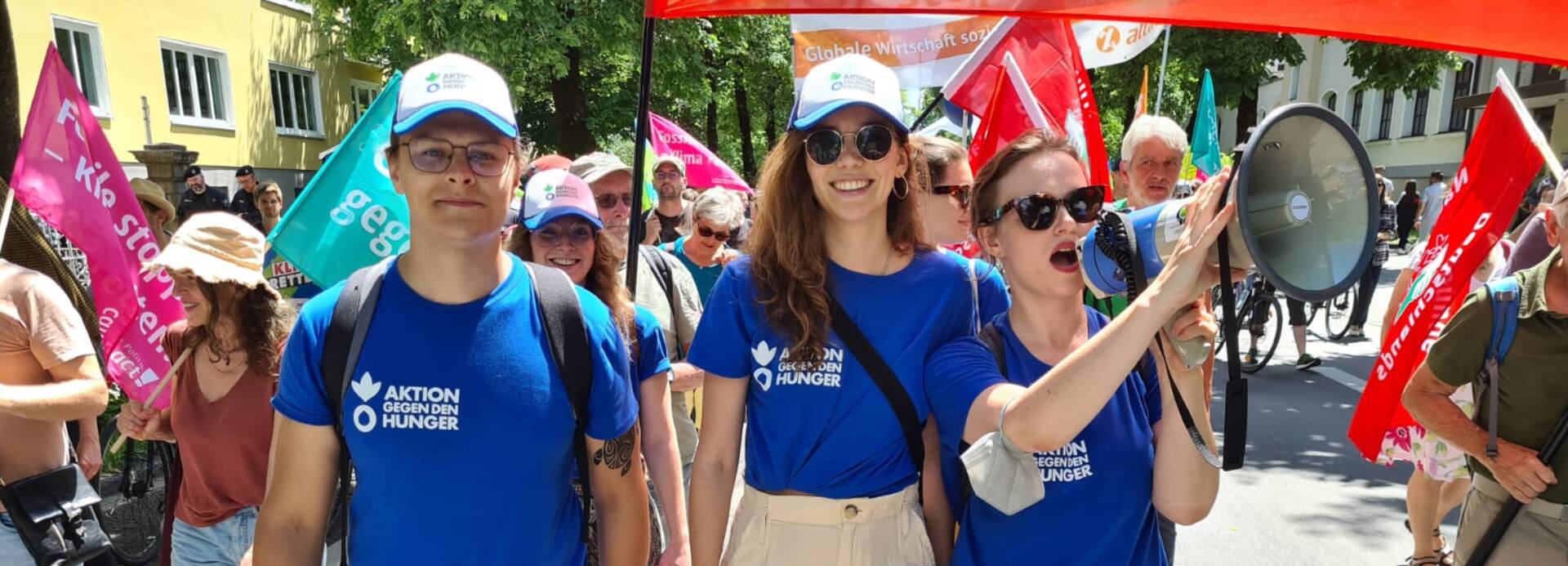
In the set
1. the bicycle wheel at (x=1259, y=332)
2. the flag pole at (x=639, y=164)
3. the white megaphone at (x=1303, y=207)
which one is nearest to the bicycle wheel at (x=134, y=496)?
the flag pole at (x=639, y=164)

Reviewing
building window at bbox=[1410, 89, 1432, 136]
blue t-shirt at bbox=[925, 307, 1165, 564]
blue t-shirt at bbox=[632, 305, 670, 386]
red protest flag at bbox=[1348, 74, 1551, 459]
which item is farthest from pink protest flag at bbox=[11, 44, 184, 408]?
building window at bbox=[1410, 89, 1432, 136]

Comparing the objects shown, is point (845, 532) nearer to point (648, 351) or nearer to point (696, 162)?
point (648, 351)

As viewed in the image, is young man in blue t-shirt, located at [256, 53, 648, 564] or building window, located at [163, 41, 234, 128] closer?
young man in blue t-shirt, located at [256, 53, 648, 564]

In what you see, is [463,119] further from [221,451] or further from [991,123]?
[991,123]

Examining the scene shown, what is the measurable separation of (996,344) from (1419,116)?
33204 millimetres

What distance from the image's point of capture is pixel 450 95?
5.95 feet

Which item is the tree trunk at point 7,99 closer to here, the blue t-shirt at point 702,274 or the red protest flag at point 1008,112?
the blue t-shirt at point 702,274

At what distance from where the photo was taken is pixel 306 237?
10.8 ft

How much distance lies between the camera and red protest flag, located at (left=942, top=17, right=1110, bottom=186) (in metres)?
4.77

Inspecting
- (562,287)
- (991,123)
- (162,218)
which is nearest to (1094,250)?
(562,287)

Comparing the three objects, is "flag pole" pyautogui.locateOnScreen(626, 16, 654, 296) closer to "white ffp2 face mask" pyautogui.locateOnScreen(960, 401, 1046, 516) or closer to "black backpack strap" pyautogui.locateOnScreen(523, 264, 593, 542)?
"black backpack strap" pyautogui.locateOnScreen(523, 264, 593, 542)

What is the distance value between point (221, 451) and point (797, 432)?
201 cm

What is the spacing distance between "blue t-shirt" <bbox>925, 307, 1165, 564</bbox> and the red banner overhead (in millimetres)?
687

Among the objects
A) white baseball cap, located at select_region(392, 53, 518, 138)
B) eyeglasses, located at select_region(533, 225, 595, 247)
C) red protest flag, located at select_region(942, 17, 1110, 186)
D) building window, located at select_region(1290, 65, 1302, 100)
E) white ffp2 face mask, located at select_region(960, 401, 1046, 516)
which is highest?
building window, located at select_region(1290, 65, 1302, 100)
